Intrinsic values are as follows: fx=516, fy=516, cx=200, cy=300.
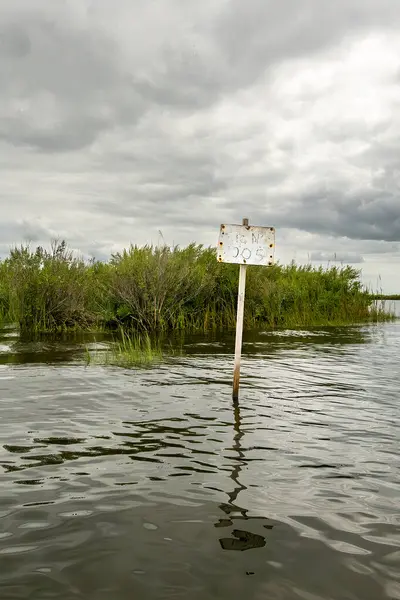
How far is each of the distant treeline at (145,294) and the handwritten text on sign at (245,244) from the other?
13250 millimetres

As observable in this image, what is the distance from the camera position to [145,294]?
21781mm

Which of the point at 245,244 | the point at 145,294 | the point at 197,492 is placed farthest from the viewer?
the point at 145,294

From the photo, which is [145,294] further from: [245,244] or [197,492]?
[197,492]

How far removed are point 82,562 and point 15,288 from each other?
18.3 metres

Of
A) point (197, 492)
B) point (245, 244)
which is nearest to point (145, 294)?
point (245, 244)

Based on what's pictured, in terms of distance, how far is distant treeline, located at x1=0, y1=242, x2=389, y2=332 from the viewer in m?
20.7

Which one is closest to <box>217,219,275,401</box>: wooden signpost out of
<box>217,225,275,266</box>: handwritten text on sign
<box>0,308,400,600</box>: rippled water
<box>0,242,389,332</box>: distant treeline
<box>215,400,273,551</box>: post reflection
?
<box>217,225,275,266</box>: handwritten text on sign

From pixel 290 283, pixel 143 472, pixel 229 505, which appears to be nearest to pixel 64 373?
Result: pixel 143 472

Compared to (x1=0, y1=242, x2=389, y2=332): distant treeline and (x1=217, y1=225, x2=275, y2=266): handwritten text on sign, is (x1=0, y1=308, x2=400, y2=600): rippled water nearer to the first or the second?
(x1=217, y1=225, x2=275, y2=266): handwritten text on sign

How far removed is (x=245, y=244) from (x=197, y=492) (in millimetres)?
4702

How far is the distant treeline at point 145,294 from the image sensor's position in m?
20.7

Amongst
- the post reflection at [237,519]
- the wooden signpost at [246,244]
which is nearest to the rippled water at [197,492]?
the post reflection at [237,519]

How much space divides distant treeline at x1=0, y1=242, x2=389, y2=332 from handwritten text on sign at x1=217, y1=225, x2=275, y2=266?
43.5 ft

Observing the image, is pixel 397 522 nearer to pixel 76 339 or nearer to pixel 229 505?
pixel 229 505
